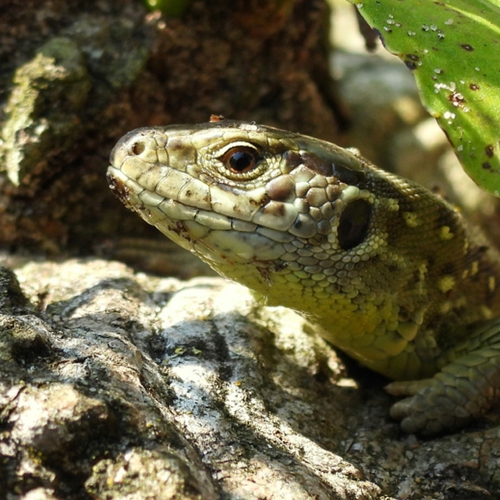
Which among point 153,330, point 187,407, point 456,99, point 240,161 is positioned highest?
point 456,99

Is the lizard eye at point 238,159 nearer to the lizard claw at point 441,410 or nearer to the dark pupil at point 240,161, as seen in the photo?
the dark pupil at point 240,161

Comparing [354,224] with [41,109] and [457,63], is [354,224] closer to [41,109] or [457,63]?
[457,63]

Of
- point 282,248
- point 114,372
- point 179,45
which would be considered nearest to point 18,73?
point 179,45

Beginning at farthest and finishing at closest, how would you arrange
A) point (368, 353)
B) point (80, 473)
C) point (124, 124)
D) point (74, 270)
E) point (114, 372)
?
point (124, 124), point (74, 270), point (368, 353), point (114, 372), point (80, 473)

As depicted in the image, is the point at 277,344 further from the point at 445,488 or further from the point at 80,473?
the point at 80,473

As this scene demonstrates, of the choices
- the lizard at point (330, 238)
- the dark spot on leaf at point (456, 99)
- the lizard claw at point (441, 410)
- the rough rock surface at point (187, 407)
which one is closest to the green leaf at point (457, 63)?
the dark spot on leaf at point (456, 99)

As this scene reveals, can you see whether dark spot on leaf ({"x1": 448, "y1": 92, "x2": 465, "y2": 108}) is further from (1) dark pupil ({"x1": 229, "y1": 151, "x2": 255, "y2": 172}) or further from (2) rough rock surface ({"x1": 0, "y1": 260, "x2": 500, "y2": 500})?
(2) rough rock surface ({"x1": 0, "y1": 260, "x2": 500, "y2": 500})

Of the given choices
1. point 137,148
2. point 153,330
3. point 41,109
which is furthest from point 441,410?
point 41,109
